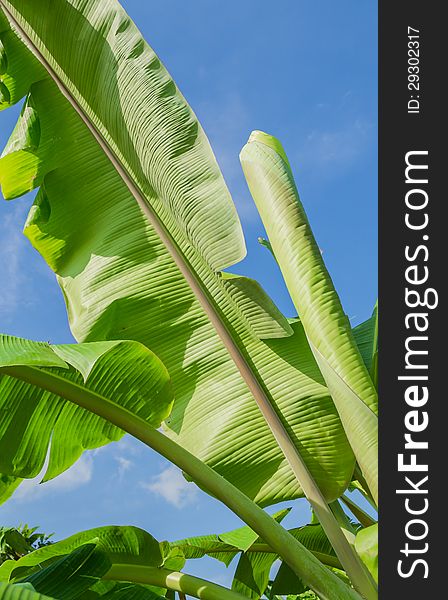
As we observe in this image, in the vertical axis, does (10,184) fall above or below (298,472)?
above

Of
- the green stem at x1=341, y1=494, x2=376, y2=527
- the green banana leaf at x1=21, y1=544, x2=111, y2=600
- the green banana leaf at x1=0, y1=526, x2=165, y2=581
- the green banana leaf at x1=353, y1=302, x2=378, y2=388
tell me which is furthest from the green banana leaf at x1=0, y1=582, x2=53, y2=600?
the green stem at x1=341, y1=494, x2=376, y2=527

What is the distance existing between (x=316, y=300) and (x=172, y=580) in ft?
2.73

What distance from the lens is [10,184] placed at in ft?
7.00

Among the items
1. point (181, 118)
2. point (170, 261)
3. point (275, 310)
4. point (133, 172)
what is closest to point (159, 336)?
point (170, 261)

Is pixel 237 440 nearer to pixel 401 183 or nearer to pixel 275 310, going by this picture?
pixel 275 310

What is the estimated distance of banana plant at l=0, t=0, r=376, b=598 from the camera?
1780 mm

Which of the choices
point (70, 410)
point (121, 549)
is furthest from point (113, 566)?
point (70, 410)

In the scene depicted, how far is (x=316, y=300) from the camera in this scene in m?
1.75

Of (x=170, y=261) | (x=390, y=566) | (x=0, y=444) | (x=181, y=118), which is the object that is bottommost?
(x=390, y=566)

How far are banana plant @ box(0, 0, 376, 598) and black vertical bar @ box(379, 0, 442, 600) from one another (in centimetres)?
22

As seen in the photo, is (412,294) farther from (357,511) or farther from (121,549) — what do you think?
(357,511)

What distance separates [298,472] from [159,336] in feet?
1.91

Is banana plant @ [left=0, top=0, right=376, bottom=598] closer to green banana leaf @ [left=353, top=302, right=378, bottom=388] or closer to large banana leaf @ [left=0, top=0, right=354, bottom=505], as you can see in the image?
large banana leaf @ [left=0, top=0, right=354, bottom=505]

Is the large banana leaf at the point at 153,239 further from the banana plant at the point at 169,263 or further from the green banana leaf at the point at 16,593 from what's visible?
the green banana leaf at the point at 16,593
